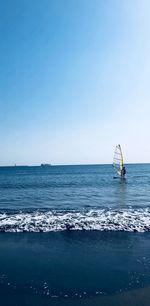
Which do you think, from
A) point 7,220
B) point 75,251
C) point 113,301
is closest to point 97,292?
point 113,301

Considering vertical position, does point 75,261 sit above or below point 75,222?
below

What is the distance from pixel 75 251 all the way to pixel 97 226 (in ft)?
14.2

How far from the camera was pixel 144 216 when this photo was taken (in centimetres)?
1831

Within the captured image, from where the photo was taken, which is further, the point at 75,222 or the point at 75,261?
the point at 75,222

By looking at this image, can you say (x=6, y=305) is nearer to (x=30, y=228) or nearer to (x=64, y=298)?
(x=64, y=298)

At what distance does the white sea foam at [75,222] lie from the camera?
1546 centimetres

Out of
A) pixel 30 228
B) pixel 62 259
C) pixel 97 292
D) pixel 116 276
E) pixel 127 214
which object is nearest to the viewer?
pixel 97 292

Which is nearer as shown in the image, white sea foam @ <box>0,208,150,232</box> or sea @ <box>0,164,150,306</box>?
sea @ <box>0,164,150,306</box>

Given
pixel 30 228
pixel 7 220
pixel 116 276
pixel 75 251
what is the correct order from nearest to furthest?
1. pixel 116 276
2. pixel 75 251
3. pixel 30 228
4. pixel 7 220

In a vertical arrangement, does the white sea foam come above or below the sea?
above

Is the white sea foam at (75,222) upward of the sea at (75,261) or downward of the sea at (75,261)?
upward

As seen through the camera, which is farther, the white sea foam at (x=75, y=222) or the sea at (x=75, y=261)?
the white sea foam at (x=75, y=222)

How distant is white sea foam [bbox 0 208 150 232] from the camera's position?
15.5 meters

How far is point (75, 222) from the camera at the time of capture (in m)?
16.6
